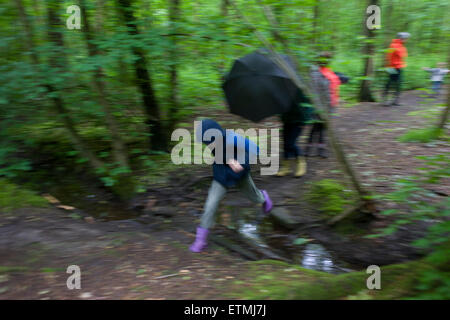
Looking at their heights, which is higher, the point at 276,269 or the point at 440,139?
the point at 440,139

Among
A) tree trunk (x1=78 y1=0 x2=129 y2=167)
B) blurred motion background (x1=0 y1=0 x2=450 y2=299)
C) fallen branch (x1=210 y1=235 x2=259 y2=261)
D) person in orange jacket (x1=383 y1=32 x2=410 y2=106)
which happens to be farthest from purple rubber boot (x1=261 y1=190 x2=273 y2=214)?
person in orange jacket (x1=383 y1=32 x2=410 y2=106)

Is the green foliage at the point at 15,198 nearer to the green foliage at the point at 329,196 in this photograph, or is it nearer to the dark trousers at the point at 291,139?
the dark trousers at the point at 291,139

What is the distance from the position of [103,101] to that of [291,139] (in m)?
3.49

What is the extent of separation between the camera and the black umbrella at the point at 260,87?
5766 mm

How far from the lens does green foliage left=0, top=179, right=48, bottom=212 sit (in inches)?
231

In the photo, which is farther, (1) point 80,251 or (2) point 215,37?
(2) point 215,37

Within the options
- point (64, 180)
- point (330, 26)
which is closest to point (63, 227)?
point (64, 180)

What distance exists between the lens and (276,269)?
14.3 feet

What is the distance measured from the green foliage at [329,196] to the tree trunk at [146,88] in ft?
11.5

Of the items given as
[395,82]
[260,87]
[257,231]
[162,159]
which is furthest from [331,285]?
[395,82]

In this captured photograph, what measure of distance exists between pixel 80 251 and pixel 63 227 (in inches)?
32.8

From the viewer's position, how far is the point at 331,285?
3.58 m
